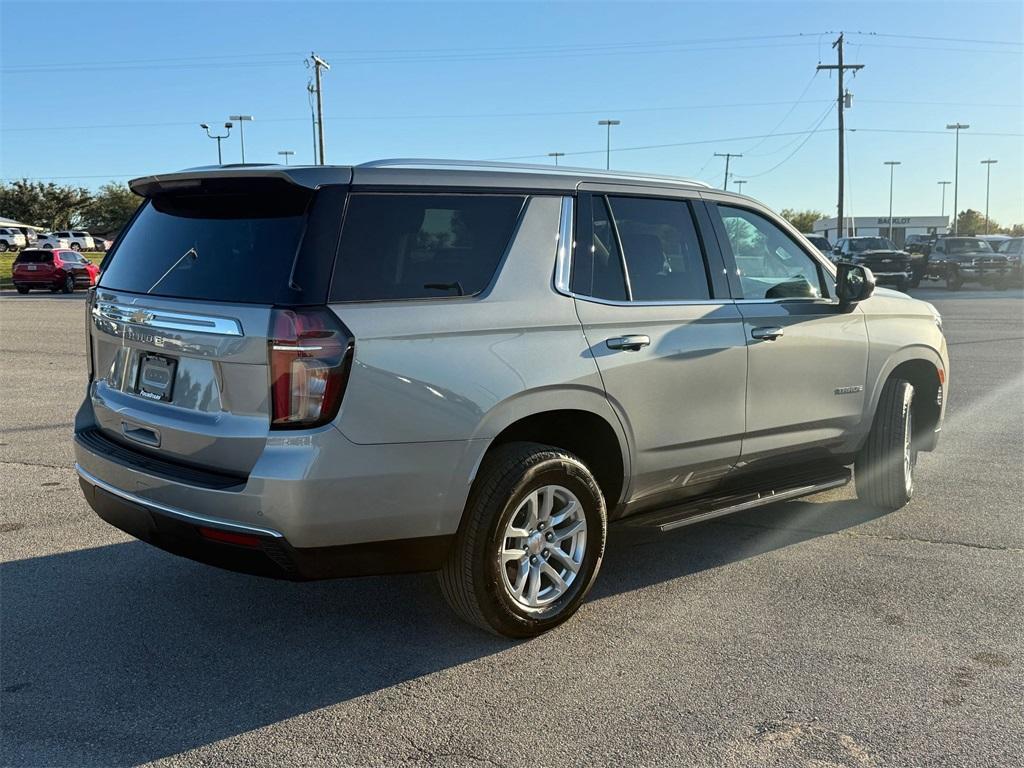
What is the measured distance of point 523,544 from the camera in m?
4.02

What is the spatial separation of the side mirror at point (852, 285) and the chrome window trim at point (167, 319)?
11.1 feet

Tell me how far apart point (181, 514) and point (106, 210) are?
103 metres

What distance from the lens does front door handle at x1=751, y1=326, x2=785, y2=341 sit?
4894mm

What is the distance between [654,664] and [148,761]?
1844mm

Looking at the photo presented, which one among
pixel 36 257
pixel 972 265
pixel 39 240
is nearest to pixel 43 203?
pixel 39 240

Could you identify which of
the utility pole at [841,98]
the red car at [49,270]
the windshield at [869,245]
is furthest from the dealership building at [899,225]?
the red car at [49,270]

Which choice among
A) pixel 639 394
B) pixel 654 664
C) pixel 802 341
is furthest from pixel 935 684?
pixel 802 341

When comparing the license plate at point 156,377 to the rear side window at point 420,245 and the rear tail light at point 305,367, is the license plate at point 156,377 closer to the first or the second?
the rear tail light at point 305,367

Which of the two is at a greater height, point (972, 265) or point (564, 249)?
point (972, 265)

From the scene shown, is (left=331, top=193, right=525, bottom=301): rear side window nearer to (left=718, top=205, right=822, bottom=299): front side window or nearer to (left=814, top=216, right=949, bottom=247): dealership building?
(left=718, top=205, right=822, bottom=299): front side window

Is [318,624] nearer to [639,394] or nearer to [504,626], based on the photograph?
[504,626]

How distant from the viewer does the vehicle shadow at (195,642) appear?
330 cm

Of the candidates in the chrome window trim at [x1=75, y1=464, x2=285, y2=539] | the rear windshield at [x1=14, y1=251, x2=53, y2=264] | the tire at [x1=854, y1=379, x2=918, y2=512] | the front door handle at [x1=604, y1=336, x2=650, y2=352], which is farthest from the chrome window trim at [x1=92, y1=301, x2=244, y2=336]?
the rear windshield at [x1=14, y1=251, x2=53, y2=264]

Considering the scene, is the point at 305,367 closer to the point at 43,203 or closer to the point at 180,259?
the point at 180,259
